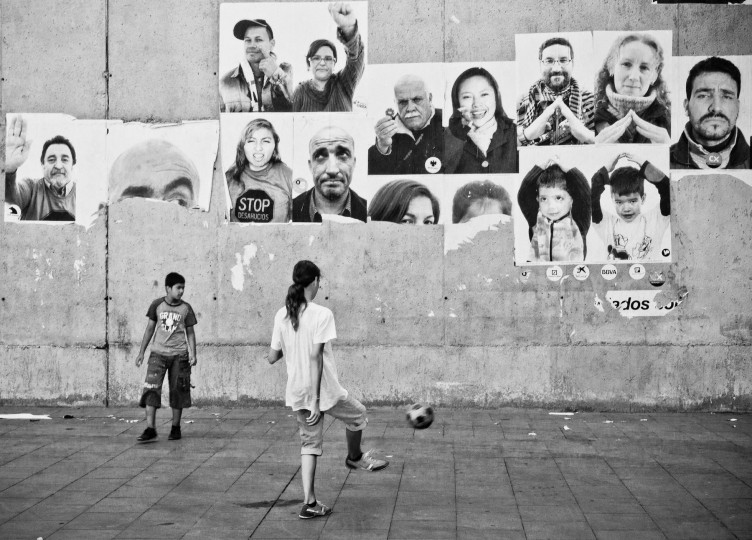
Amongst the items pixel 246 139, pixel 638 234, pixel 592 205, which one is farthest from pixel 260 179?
pixel 638 234

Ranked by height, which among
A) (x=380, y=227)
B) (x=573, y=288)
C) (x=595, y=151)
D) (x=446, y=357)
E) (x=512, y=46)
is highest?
(x=512, y=46)

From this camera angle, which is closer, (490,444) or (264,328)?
(490,444)

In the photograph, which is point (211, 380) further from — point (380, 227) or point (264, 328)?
point (380, 227)

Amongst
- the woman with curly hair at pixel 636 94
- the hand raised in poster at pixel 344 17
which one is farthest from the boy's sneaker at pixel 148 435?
the woman with curly hair at pixel 636 94

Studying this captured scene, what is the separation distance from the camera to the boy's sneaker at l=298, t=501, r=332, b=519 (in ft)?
22.5

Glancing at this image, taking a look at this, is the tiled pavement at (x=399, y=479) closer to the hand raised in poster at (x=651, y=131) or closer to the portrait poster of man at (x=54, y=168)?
the portrait poster of man at (x=54, y=168)

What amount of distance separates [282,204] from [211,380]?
2.45 metres

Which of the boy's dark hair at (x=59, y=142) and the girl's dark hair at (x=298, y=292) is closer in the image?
the girl's dark hair at (x=298, y=292)

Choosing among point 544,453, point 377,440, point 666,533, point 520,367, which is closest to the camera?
point 666,533

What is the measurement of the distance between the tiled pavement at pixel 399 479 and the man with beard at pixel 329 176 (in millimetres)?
2636

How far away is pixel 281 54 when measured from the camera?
12.1m

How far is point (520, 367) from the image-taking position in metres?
11.9

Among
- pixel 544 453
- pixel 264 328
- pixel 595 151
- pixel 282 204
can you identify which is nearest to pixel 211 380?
pixel 264 328

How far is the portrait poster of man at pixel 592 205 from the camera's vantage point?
11.8 meters
